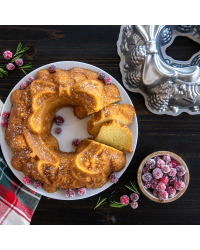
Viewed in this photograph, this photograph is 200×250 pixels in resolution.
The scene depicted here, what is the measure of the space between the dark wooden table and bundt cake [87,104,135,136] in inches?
12.1

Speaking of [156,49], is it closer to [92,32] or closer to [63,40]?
[92,32]

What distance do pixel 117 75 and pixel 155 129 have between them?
0.76 m

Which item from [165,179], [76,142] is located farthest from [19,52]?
[165,179]

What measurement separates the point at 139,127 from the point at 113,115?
0.49 m

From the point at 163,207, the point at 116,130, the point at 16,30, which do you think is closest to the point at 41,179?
the point at 116,130

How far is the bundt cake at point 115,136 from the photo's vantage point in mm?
1990

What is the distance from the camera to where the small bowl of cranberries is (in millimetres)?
2006

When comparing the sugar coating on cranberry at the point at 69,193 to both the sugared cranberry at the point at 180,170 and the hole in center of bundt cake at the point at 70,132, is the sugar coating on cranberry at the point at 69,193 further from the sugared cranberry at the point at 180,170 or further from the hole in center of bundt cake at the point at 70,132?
the sugared cranberry at the point at 180,170

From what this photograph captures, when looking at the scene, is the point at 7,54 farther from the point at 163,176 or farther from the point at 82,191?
the point at 163,176

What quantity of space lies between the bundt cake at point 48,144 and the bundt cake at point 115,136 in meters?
0.12

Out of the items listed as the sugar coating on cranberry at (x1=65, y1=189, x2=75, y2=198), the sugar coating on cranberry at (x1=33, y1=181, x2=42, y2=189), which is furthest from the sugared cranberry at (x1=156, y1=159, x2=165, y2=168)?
the sugar coating on cranberry at (x1=33, y1=181, x2=42, y2=189)

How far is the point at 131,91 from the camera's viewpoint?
228cm

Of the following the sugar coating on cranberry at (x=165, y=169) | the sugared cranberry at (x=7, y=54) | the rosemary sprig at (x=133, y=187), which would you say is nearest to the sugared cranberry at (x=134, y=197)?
the rosemary sprig at (x=133, y=187)

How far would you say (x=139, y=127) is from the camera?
7.64 ft
